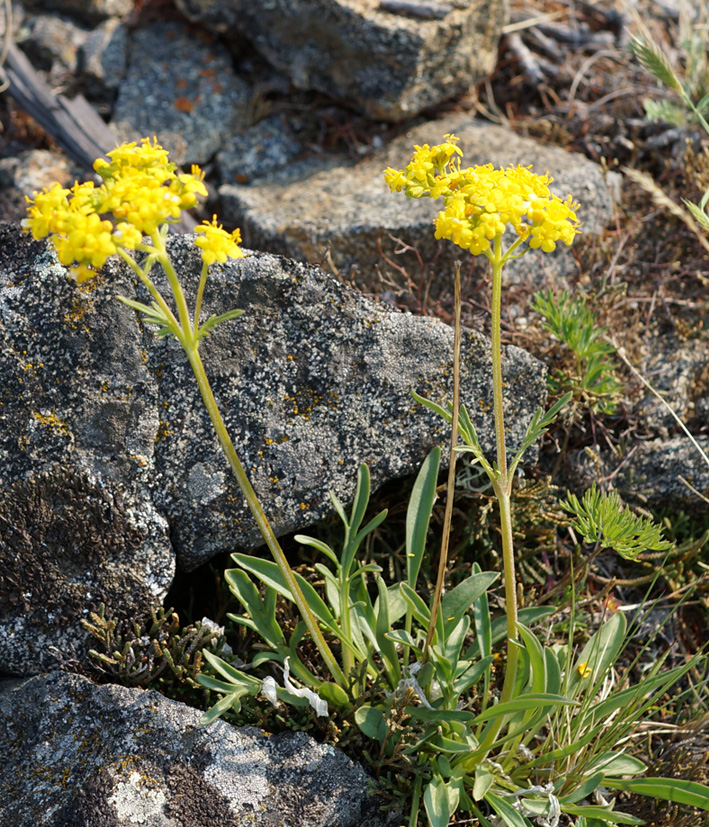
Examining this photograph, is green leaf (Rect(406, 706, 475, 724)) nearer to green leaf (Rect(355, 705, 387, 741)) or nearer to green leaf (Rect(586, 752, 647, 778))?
green leaf (Rect(355, 705, 387, 741))

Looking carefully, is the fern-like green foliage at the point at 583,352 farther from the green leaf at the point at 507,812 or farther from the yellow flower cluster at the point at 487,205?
the green leaf at the point at 507,812

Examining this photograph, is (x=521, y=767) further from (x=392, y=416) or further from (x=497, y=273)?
(x=497, y=273)

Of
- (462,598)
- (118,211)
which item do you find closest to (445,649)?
(462,598)

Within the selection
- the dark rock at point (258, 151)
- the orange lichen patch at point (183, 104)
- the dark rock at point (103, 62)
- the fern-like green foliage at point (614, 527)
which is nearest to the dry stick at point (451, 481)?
the fern-like green foliage at point (614, 527)

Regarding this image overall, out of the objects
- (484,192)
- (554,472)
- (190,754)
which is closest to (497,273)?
(484,192)

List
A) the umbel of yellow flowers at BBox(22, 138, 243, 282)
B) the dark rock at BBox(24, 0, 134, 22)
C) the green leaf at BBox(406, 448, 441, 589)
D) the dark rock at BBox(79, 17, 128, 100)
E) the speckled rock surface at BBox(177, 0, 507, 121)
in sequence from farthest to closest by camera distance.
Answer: the dark rock at BBox(24, 0, 134, 22), the dark rock at BBox(79, 17, 128, 100), the speckled rock surface at BBox(177, 0, 507, 121), the green leaf at BBox(406, 448, 441, 589), the umbel of yellow flowers at BBox(22, 138, 243, 282)

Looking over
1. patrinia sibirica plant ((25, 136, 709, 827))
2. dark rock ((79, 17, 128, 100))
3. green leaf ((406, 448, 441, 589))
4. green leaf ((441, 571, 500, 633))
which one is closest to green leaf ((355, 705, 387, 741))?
patrinia sibirica plant ((25, 136, 709, 827))

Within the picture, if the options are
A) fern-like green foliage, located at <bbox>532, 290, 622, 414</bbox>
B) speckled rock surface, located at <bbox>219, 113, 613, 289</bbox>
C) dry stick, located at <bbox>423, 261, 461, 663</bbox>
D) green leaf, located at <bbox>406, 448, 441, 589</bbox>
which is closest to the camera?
dry stick, located at <bbox>423, 261, 461, 663</bbox>

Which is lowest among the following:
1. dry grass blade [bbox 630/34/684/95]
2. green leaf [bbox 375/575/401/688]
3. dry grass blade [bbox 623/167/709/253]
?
green leaf [bbox 375/575/401/688]
